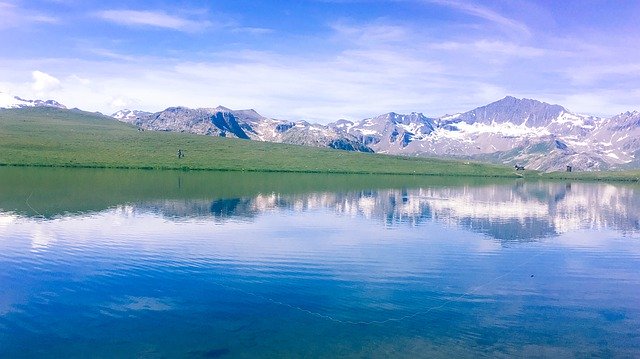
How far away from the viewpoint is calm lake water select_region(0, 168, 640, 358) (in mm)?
28688

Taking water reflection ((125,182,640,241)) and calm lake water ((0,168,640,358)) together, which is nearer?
calm lake water ((0,168,640,358))

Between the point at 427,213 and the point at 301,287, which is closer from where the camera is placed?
the point at 301,287

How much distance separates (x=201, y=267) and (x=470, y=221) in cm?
5345

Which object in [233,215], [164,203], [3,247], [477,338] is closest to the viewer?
[477,338]

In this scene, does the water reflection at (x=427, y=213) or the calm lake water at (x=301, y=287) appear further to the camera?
the water reflection at (x=427, y=213)

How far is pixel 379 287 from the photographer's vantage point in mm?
40312

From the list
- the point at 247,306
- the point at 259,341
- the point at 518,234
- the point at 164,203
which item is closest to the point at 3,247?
the point at 247,306

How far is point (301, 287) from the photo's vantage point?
39.2 m

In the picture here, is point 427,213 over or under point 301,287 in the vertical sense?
Answer: over

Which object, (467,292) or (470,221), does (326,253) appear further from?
(470,221)

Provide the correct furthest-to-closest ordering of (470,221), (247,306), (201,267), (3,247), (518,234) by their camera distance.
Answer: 1. (470,221)
2. (518,234)
3. (3,247)
4. (201,267)
5. (247,306)

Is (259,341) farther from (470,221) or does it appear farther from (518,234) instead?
(470,221)

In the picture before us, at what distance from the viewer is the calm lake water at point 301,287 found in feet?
94.1

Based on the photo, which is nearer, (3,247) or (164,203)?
(3,247)
